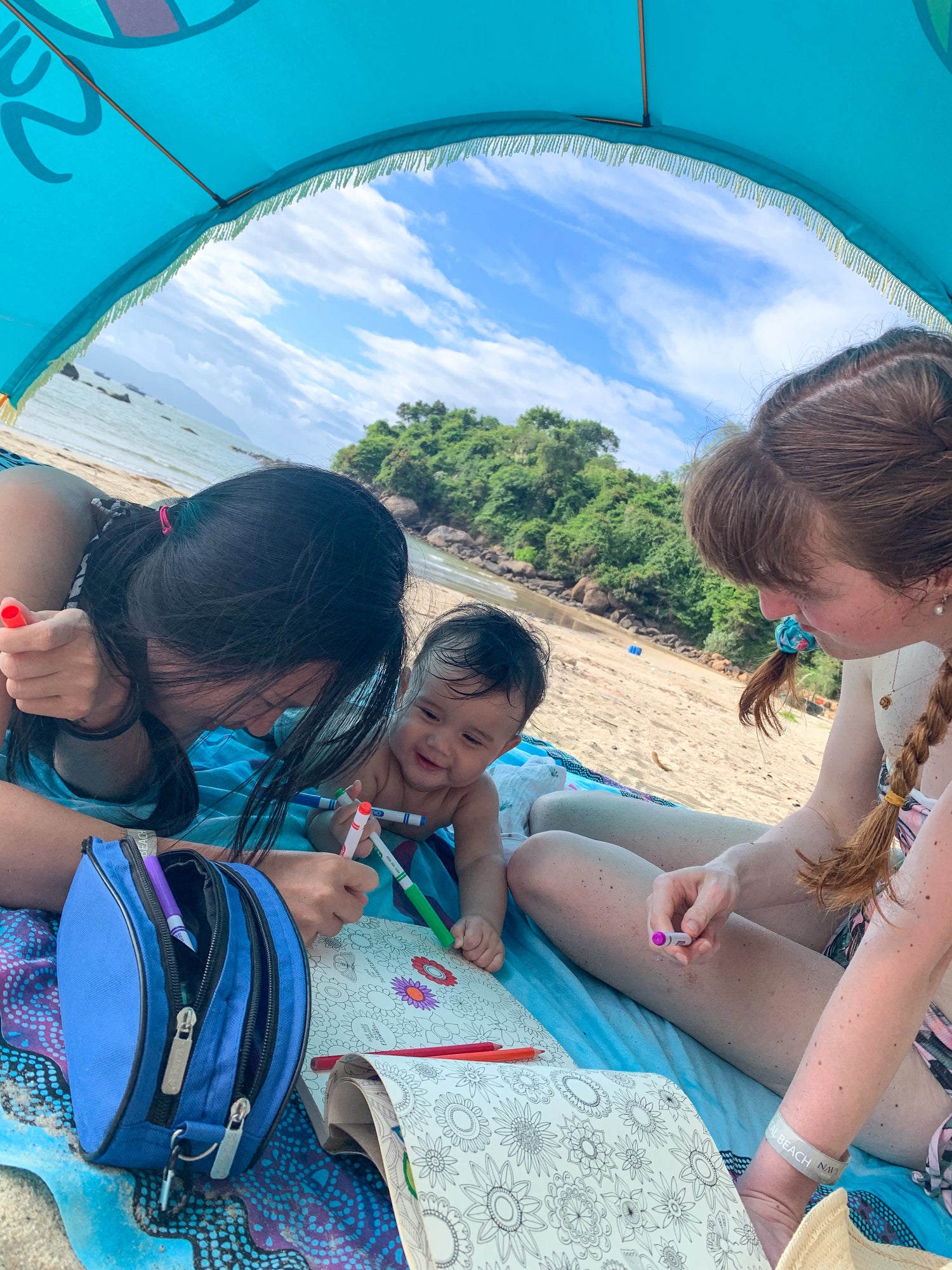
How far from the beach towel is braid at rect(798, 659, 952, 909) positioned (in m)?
0.53

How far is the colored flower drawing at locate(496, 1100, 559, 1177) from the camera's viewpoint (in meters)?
0.92

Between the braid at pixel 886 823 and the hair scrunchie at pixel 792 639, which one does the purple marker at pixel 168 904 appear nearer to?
the braid at pixel 886 823

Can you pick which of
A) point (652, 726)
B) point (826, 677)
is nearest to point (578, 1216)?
point (652, 726)

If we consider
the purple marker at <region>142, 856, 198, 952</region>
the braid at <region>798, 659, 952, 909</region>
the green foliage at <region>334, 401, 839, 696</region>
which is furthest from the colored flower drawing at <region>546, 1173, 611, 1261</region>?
the green foliage at <region>334, 401, 839, 696</region>

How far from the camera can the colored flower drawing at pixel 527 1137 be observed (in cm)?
92

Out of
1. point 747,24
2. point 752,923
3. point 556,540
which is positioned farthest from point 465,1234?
point 556,540

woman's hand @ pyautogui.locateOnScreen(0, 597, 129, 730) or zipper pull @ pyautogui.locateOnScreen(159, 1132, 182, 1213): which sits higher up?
woman's hand @ pyautogui.locateOnScreen(0, 597, 129, 730)

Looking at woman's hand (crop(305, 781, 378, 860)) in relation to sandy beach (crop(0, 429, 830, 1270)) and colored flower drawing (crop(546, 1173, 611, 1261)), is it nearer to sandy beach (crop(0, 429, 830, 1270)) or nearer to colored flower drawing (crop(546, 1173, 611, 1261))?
sandy beach (crop(0, 429, 830, 1270))

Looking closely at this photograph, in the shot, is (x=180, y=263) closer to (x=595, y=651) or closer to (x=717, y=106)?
Answer: (x=717, y=106)

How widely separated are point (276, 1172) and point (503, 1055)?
15.9 inches

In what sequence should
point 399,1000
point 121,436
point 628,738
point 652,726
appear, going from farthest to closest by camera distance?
point 121,436
point 652,726
point 628,738
point 399,1000

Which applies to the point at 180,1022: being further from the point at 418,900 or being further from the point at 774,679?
the point at 774,679

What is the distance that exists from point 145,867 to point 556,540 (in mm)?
24469

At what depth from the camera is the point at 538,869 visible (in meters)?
1.93
